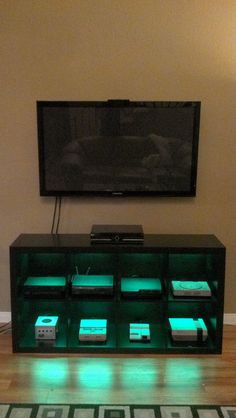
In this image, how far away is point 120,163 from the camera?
2906 millimetres

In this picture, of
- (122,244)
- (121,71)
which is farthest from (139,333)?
(121,71)

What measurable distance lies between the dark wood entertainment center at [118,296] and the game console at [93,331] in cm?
4

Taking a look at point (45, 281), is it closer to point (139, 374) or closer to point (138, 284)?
point (138, 284)

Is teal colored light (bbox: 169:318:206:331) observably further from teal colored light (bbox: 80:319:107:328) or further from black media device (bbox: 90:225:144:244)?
black media device (bbox: 90:225:144:244)

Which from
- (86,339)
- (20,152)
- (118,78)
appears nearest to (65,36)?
(118,78)

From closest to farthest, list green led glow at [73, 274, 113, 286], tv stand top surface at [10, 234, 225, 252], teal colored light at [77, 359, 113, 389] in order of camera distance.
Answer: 1. teal colored light at [77, 359, 113, 389]
2. tv stand top surface at [10, 234, 225, 252]
3. green led glow at [73, 274, 113, 286]

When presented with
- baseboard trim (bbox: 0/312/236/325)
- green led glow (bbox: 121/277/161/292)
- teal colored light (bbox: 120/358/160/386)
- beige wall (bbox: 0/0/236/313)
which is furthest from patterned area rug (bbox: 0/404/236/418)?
beige wall (bbox: 0/0/236/313)

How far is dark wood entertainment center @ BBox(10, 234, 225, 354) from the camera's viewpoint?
8.77 feet

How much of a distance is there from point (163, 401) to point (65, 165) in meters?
1.58

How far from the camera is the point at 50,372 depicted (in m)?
2.49

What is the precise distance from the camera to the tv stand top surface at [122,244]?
2662 millimetres

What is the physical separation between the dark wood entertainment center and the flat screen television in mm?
351

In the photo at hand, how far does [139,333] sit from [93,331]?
11.7 inches

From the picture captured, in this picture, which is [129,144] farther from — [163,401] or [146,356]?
[163,401]
